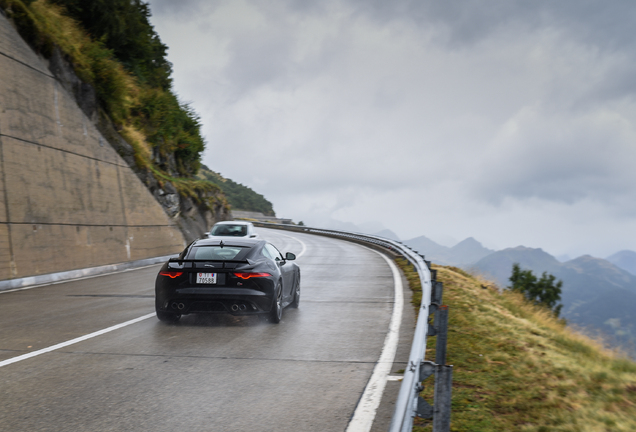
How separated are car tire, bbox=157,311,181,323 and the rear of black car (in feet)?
0.16

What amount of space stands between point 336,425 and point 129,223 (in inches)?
605

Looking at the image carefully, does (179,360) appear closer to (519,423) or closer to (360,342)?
(360,342)

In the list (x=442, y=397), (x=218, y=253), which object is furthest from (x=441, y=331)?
(x=218, y=253)

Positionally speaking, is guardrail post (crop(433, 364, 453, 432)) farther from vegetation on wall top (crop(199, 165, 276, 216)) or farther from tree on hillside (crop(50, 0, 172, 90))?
vegetation on wall top (crop(199, 165, 276, 216))

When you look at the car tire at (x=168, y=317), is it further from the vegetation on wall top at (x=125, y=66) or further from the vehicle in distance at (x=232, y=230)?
the vegetation on wall top at (x=125, y=66)

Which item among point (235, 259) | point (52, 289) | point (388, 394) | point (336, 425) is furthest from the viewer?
point (52, 289)

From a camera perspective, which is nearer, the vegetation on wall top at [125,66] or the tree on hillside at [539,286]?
the vegetation on wall top at [125,66]

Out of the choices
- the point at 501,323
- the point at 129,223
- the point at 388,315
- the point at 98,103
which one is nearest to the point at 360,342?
the point at 388,315

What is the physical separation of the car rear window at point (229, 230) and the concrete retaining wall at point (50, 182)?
2.83 meters

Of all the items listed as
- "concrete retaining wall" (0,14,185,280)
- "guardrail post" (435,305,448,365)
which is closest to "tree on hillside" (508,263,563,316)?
"concrete retaining wall" (0,14,185,280)

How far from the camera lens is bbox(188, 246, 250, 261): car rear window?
8328 mm

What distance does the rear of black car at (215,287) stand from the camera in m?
7.83

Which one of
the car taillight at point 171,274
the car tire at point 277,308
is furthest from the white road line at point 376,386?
the car taillight at point 171,274

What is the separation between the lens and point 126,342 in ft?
23.1
